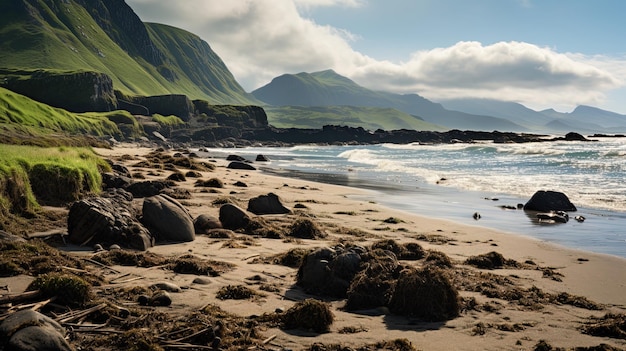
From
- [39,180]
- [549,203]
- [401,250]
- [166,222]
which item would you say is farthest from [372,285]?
[549,203]

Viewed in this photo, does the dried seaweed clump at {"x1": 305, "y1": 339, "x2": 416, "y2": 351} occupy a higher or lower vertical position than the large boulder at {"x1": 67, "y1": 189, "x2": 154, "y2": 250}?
lower

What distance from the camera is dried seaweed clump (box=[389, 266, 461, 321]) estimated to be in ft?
24.8

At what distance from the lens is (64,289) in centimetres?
684

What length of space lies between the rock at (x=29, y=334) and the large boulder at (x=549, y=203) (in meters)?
19.5

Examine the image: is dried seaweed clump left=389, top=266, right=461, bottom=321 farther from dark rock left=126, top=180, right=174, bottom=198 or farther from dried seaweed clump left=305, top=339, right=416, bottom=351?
dark rock left=126, top=180, right=174, bottom=198

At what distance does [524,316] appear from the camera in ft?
25.3

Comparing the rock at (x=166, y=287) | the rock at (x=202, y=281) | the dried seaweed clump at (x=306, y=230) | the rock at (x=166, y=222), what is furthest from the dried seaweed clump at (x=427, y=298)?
the rock at (x=166, y=222)

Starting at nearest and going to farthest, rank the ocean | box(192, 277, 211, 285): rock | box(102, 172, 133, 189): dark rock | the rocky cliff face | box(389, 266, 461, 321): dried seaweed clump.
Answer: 1. box(389, 266, 461, 321): dried seaweed clump
2. box(192, 277, 211, 285): rock
3. the ocean
4. box(102, 172, 133, 189): dark rock
5. the rocky cliff face

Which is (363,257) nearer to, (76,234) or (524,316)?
(524,316)

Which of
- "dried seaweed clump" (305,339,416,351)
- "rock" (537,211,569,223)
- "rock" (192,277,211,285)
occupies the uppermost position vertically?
"rock" (537,211,569,223)

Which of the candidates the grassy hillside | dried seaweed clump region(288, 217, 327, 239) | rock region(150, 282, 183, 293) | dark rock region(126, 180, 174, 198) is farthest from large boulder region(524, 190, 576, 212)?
the grassy hillside

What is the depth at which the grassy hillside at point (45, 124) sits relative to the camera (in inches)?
1289

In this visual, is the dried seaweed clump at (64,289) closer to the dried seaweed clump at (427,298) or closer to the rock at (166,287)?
the rock at (166,287)

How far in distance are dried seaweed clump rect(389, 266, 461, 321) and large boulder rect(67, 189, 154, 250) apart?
6301 mm
